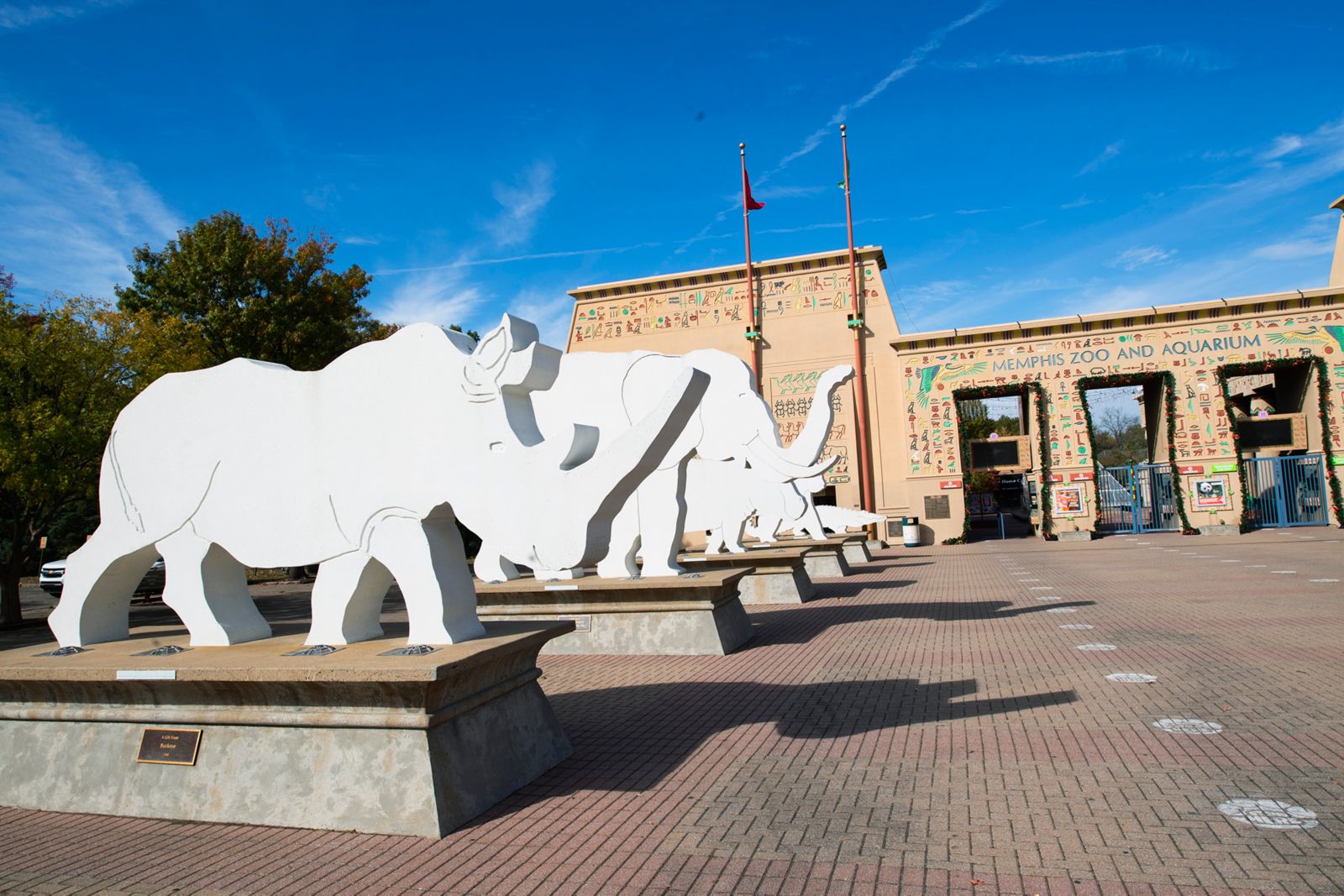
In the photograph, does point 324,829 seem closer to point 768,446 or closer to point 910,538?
point 768,446

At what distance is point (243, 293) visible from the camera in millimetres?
20922

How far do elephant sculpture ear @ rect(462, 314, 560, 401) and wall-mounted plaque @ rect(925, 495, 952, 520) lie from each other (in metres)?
23.6

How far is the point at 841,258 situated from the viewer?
2812cm

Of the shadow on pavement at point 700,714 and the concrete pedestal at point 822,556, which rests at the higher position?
the concrete pedestal at point 822,556

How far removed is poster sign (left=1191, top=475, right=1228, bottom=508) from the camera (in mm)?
24750

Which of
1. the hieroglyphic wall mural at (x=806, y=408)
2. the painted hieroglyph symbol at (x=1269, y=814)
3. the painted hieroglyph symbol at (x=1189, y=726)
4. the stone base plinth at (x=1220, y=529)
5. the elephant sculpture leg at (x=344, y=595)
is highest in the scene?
the hieroglyphic wall mural at (x=806, y=408)

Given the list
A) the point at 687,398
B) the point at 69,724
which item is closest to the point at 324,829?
the point at 69,724

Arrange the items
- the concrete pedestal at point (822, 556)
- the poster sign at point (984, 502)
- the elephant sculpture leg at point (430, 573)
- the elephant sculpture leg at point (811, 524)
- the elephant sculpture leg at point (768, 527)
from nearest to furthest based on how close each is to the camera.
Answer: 1. the elephant sculpture leg at point (430, 573)
2. the elephant sculpture leg at point (768, 527)
3. the concrete pedestal at point (822, 556)
4. the elephant sculpture leg at point (811, 524)
5. the poster sign at point (984, 502)

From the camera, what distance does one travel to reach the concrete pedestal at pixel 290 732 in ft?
13.2

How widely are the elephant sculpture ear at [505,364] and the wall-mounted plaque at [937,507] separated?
2365 cm

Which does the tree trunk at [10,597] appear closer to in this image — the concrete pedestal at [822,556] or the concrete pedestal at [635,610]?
the concrete pedestal at [635,610]

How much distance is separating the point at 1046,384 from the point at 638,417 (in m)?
19.7

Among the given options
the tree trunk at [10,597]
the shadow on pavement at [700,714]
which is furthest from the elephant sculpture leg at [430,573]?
the tree trunk at [10,597]

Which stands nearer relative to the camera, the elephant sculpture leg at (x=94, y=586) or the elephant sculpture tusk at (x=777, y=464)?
the elephant sculpture leg at (x=94, y=586)
